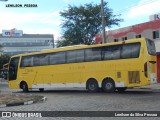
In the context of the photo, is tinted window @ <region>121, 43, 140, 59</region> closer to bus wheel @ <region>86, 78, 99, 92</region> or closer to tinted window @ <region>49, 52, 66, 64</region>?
bus wheel @ <region>86, 78, 99, 92</region>

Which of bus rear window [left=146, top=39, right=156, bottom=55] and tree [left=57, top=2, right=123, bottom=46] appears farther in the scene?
tree [left=57, top=2, right=123, bottom=46]

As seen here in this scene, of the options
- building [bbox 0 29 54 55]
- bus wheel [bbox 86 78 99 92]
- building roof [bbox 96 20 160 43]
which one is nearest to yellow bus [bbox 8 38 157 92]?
bus wheel [bbox 86 78 99 92]

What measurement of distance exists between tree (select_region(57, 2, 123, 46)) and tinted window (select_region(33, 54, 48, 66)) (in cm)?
2821

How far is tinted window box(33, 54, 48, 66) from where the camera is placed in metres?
29.3

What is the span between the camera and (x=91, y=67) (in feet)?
85.7

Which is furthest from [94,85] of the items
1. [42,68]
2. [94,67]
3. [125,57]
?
[42,68]

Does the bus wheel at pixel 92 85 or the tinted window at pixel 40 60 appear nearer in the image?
the bus wheel at pixel 92 85

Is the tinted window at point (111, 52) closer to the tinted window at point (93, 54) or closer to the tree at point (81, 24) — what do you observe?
the tinted window at point (93, 54)

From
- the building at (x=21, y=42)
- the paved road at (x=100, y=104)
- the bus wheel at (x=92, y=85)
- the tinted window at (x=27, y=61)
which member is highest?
the building at (x=21, y=42)

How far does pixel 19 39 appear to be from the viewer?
146m

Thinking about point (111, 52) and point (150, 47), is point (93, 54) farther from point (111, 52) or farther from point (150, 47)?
point (150, 47)

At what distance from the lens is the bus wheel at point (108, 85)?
24.9 meters

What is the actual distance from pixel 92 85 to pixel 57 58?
369 cm

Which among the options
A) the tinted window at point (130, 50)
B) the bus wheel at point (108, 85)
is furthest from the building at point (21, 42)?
the tinted window at point (130, 50)
